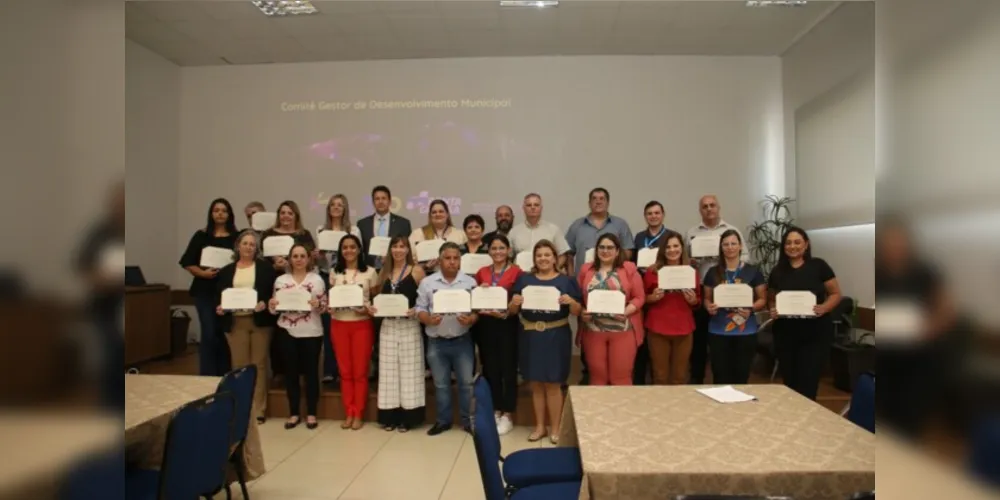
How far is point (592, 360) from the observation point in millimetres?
3934

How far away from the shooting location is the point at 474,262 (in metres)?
4.46

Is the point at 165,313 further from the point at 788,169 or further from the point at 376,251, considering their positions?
the point at 788,169

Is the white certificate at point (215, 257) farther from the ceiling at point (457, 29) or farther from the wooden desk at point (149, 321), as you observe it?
the ceiling at point (457, 29)

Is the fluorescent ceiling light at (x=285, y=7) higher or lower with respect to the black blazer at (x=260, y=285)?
higher

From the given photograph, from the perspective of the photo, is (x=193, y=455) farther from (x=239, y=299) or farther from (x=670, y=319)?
(x=670, y=319)

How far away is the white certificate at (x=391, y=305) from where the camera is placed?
418cm

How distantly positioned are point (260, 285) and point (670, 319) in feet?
10.3

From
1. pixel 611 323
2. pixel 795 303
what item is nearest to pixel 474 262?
pixel 611 323

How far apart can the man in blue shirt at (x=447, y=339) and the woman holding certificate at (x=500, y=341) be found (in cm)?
10

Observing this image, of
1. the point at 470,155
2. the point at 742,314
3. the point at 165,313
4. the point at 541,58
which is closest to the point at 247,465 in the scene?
the point at 742,314

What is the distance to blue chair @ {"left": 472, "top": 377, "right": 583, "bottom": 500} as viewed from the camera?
202 cm

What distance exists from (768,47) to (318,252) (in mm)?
5398

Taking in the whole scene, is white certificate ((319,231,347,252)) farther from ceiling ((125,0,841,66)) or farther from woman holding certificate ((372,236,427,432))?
ceiling ((125,0,841,66))

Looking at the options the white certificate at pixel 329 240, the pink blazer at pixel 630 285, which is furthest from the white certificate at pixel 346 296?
the pink blazer at pixel 630 285
